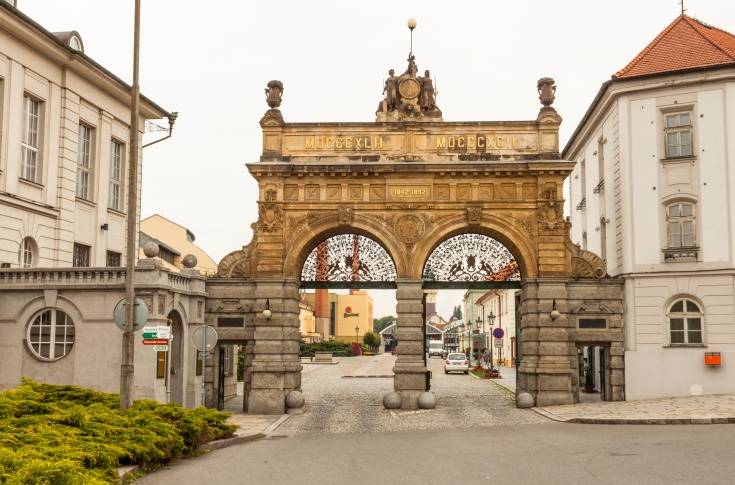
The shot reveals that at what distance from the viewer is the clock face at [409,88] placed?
89.3 ft

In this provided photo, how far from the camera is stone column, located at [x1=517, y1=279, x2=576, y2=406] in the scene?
25.5 meters

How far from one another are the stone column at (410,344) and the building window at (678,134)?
8.80 metres

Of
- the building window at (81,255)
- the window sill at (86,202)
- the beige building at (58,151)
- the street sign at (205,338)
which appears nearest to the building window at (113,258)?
the beige building at (58,151)

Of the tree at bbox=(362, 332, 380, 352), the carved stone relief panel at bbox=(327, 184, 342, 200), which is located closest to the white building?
the carved stone relief panel at bbox=(327, 184, 342, 200)

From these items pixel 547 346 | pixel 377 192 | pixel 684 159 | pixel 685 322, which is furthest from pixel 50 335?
pixel 684 159

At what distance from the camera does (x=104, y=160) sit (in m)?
27.6

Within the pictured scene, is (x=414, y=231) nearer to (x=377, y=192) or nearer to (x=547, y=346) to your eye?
(x=377, y=192)

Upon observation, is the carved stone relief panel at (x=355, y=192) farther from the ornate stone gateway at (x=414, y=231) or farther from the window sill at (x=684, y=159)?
the window sill at (x=684, y=159)

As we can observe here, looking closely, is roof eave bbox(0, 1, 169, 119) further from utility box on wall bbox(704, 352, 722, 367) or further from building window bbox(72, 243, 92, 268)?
utility box on wall bbox(704, 352, 722, 367)

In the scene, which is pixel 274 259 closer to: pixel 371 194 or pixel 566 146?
pixel 371 194

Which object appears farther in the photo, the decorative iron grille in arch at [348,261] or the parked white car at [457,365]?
the parked white car at [457,365]

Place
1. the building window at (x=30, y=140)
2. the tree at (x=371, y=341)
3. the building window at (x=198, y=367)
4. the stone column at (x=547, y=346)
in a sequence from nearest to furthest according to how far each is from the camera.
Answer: the building window at (x=30, y=140) < the building window at (x=198, y=367) < the stone column at (x=547, y=346) < the tree at (x=371, y=341)

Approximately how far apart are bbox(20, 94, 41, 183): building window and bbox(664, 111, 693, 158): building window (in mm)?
18746

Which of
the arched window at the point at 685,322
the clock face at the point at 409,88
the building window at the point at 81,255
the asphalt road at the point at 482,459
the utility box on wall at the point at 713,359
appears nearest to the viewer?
the asphalt road at the point at 482,459
